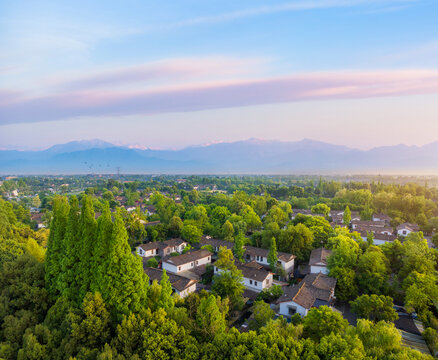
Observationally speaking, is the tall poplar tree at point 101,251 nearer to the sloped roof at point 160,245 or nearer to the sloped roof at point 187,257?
the sloped roof at point 187,257

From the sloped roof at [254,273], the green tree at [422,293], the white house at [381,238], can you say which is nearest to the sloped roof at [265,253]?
the sloped roof at [254,273]

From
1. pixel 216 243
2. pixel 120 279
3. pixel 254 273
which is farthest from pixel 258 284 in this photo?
pixel 120 279

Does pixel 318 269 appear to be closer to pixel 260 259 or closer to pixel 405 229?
pixel 260 259

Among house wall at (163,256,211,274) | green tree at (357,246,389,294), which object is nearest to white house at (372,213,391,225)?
green tree at (357,246,389,294)

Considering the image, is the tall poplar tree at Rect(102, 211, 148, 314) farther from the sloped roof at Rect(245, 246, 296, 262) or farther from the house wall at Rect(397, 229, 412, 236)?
the house wall at Rect(397, 229, 412, 236)

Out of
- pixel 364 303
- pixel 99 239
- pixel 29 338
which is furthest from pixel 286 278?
pixel 29 338
